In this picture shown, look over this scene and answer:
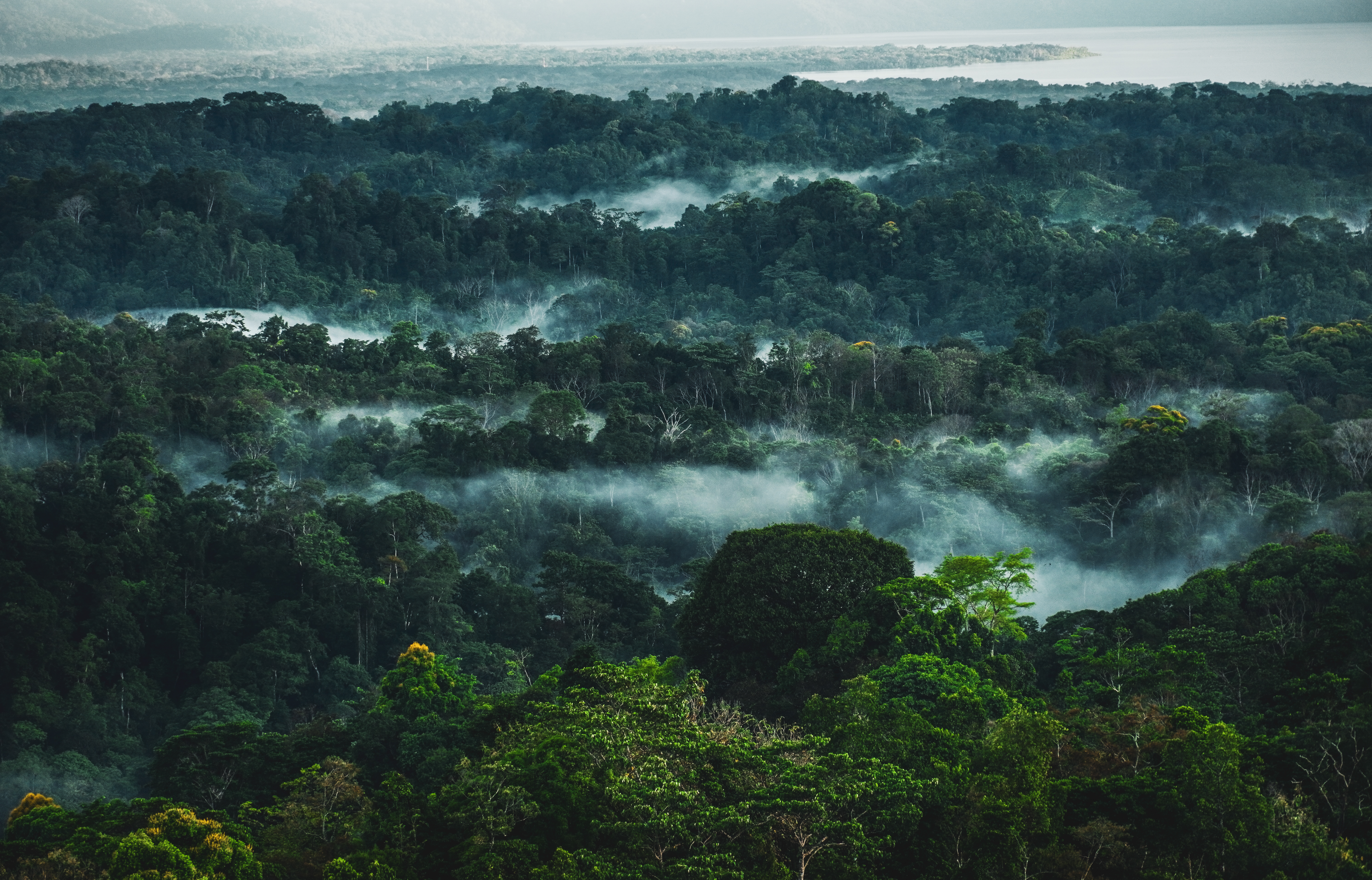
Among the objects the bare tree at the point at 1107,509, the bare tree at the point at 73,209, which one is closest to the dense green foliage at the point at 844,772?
the bare tree at the point at 1107,509

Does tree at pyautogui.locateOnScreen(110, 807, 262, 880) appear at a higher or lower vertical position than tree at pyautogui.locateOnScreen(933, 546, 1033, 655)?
higher

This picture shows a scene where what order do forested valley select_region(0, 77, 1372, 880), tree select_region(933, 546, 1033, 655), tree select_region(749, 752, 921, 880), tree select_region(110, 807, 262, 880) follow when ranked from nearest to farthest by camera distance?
1. tree select_region(110, 807, 262, 880)
2. tree select_region(749, 752, 921, 880)
3. forested valley select_region(0, 77, 1372, 880)
4. tree select_region(933, 546, 1033, 655)

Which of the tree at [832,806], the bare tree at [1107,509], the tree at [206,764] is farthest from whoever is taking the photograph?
the bare tree at [1107,509]

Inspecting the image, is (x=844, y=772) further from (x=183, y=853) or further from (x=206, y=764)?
(x=206, y=764)

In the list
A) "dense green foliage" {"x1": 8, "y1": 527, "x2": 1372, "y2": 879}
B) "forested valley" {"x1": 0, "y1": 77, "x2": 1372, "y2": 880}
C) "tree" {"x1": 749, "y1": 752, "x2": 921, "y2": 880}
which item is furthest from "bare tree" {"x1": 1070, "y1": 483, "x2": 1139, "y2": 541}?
"tree" {"x1": 749, "y1": 752, "x2": 921, "y2": 880}

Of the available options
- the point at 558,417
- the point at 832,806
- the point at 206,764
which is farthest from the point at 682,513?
the point at 832,806

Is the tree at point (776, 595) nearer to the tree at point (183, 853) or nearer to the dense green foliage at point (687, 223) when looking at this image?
the tree at point (183, 853)

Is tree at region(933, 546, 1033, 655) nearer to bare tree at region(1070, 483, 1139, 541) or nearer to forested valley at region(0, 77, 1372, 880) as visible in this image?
forested valley at region(0, 77, 1372, 880)

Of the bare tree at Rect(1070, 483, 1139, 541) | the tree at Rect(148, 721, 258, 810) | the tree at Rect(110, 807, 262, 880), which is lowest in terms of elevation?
the bare tree at Rect(1070, 483, 1139, 541)

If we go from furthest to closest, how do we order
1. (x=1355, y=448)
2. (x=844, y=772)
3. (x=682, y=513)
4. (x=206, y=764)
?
1. (x=682, y=513)
2. (x=1355, y=448)
3. (x=206, y=764)
4. (x=844, y=772)
